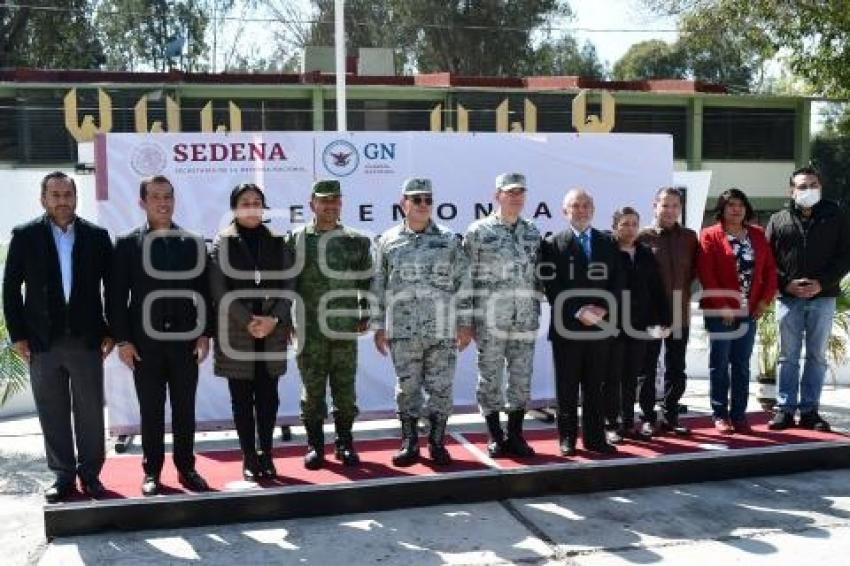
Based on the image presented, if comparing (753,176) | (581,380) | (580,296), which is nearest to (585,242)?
(580,296)

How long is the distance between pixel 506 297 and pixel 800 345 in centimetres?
211

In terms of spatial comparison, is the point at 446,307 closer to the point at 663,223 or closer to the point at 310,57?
the point at 663,223

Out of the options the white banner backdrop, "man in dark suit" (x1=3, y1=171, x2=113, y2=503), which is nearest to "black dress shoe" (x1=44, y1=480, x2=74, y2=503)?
"man in dark suit" (x1=3, y1=171, x2=113, y2=503)

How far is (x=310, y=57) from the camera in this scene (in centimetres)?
1755

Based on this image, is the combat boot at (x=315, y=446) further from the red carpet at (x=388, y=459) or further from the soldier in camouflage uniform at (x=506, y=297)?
the soldier in camouflage uniform at (x=506, y=297)

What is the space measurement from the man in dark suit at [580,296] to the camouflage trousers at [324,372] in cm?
120

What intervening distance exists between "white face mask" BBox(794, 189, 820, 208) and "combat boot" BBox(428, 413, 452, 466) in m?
2.61

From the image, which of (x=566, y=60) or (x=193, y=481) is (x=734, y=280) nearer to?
(x=193, y=481)

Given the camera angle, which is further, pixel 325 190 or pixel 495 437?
pixel 495 437

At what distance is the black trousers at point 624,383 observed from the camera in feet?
16.3

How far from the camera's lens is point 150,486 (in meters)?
4.30

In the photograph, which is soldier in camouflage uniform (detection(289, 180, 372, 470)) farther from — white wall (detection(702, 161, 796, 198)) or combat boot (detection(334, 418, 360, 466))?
white wall (detection(702, 161, 796, 198))

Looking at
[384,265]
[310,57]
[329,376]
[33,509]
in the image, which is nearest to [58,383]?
[33,509]

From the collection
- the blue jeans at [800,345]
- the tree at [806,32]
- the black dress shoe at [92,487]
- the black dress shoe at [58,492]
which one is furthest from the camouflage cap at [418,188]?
the tree at [806,32]
